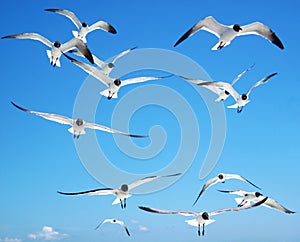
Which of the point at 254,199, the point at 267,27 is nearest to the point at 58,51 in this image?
the point at 267,27

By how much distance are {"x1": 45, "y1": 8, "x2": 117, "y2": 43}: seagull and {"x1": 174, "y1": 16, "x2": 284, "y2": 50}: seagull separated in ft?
12.9

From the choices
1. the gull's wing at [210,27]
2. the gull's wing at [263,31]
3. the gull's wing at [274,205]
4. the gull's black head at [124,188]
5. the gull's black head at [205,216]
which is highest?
the gull's wing at [210,27]

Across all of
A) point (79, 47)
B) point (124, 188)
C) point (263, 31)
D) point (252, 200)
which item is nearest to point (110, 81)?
point (79, 47)

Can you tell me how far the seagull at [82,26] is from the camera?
58.0ft

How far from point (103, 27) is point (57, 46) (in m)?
2.35

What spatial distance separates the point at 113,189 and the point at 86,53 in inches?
181

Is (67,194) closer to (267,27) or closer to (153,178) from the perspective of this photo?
(153,178)

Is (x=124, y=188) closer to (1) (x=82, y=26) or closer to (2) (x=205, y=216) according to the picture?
(2) (x=205, y=216)

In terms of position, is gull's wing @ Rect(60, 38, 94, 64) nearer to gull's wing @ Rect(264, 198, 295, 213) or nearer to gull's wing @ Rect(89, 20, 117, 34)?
gull's wing @ Rect(89, 20, 117, 34)

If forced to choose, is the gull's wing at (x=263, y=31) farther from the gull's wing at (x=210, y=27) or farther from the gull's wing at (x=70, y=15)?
the gull's wing at (x=70, y=15)

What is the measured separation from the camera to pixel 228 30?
627 inches

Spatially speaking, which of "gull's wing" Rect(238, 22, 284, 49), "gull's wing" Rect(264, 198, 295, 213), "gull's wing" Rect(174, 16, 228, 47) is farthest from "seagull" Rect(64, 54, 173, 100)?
"gull's wing" Rect(264, 198, 295, 213)

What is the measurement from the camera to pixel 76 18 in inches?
717

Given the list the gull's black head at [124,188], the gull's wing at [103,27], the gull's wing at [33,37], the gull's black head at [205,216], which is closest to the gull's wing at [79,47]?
the gull's wing at [33,37]
